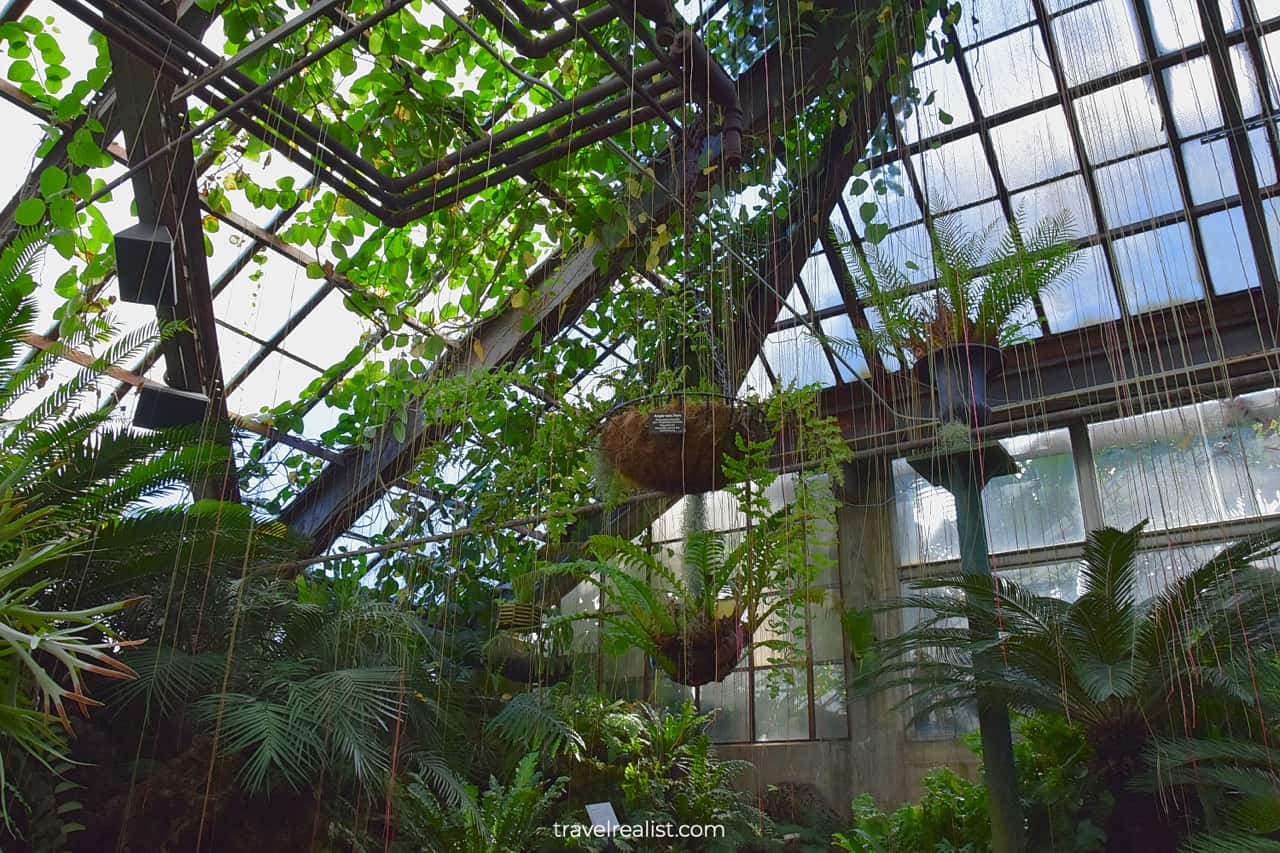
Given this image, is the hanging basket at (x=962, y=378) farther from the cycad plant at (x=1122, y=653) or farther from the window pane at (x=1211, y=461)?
the window pane at (x=1211, y=461)

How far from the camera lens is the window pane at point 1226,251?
5.14 metres

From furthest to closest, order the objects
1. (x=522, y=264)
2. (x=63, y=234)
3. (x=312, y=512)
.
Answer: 1. (x=312, y=512)
2. (x=522, y=264)
3. (x=63, y=234)

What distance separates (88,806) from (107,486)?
943 millimetres

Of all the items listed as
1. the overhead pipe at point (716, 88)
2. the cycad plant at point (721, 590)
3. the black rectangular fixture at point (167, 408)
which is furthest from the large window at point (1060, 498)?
the black rectangular fixture at point (167, 408)

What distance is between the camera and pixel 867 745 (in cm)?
595

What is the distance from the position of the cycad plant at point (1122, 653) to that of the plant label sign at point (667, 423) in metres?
1.46

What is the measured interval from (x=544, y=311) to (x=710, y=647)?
2.02m

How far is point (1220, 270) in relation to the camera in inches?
213

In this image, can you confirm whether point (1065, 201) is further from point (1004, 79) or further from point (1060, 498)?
point (1060, 498)

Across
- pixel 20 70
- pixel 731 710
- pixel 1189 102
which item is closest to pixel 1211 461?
pixel 1189 102

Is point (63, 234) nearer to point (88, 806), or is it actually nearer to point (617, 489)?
point (88, 806)

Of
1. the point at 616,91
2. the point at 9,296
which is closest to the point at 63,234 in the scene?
the point at 9,296

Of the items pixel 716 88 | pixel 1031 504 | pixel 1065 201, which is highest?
pixel 1065 201

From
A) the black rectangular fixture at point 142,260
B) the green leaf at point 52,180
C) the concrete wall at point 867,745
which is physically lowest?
the concrete wall at point 867,745
